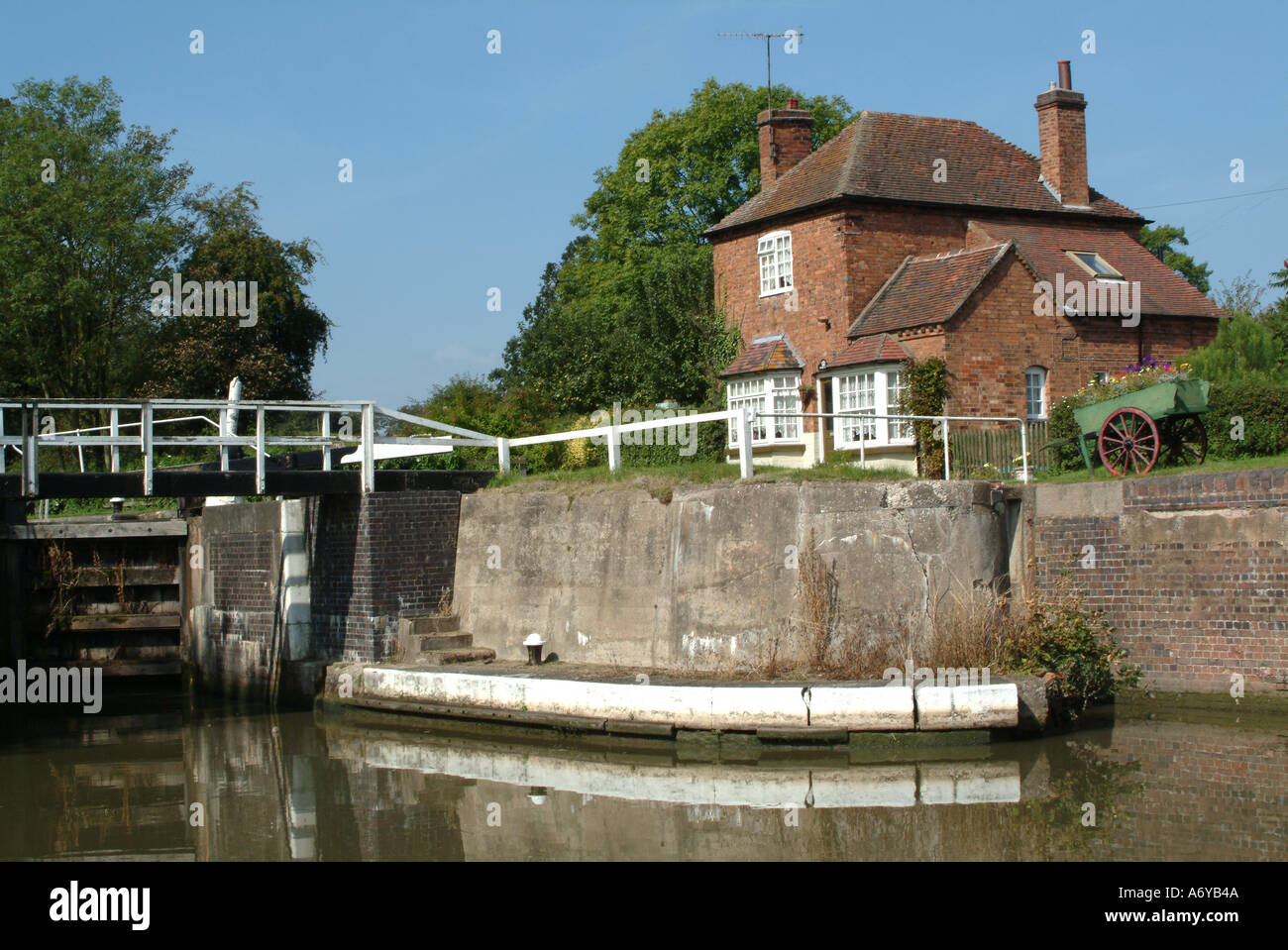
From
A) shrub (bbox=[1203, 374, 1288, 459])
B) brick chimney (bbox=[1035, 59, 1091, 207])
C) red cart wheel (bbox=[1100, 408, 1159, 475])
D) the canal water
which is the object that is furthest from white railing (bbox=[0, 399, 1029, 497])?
brick chimney (bbox=[1035, 59, 1091, 207])

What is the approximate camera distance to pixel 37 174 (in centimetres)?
3569

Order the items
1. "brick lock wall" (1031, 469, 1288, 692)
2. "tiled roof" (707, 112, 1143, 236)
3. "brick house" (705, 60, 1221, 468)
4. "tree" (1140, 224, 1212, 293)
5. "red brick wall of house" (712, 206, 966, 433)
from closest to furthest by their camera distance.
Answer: "brick lock wall" (1031, 469, 1288, 692), "brick house" (705, 60, 1221, 468), "red brick wall of house" (712, 206, 966, 433), "tiled roof" (707, 112, 1143, 236), "tree" (1140, 224, 1212, 293)

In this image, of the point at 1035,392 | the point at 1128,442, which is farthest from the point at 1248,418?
the point at 1035,392

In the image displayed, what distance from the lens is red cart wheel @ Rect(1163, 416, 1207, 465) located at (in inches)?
650

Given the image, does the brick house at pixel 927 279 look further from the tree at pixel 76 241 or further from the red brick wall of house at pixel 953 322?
the tree at pixel 76 241

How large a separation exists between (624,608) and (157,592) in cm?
953

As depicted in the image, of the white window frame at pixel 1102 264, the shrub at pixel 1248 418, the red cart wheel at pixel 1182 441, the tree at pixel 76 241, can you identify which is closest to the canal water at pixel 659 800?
the red cart wheel at pixel 1182 441

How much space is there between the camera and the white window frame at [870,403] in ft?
74.7

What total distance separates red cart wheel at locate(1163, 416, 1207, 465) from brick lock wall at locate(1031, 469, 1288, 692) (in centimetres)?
201

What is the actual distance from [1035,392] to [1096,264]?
3949 mm

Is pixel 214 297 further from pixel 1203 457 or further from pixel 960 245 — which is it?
pixel 1203 457

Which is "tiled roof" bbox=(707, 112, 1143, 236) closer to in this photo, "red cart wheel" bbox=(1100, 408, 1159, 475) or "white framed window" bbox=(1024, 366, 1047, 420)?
"white framed window" bbox=(1024, 366, 1047, 420)

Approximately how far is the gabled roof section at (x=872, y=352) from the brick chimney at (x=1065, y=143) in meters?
6.67

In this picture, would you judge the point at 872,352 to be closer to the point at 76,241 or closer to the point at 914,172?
the point at 914,172
